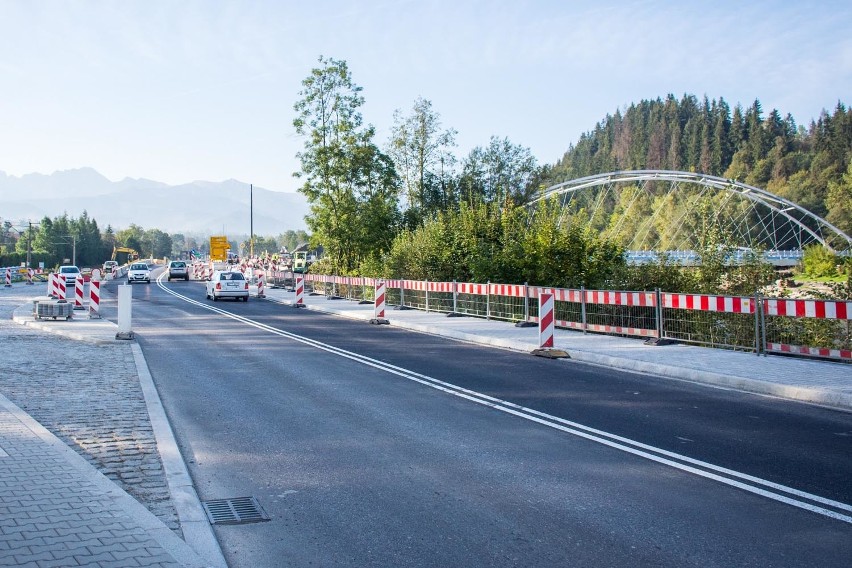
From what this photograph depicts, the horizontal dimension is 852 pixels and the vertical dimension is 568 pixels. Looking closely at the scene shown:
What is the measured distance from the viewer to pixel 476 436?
8.12 m

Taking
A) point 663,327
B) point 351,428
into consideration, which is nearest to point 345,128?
point 663,327

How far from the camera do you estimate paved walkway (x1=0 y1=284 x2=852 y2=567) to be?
187 inches

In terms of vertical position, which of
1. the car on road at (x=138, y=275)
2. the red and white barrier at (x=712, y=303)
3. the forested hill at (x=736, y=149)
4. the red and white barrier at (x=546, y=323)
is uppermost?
the forested hill at (x=736, y=149)

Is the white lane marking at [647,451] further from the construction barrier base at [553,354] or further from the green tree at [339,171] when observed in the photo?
the green tree at [339,171]

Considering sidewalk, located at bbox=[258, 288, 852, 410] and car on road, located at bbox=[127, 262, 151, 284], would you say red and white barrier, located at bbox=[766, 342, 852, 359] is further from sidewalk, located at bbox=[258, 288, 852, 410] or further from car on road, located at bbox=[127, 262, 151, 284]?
car on road, located at bbox=[127, 262, 151, 284]

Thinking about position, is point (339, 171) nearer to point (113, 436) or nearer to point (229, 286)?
point (229, 286)

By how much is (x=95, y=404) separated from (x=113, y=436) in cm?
195

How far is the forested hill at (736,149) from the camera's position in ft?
409

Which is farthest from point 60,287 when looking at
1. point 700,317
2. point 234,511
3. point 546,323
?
point 234,511

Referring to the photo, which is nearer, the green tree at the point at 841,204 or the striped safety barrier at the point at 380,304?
the striped safety barrier at the point at 380,304

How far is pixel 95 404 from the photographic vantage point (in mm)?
9602

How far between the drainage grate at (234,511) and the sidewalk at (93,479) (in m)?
0.12

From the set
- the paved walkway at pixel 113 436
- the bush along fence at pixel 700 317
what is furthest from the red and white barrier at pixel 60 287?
the bush along fence at pixel 700 317

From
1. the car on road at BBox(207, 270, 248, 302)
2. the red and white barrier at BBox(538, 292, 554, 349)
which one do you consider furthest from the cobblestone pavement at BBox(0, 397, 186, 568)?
the car on road at BBox(207, 270, 248, 302)
